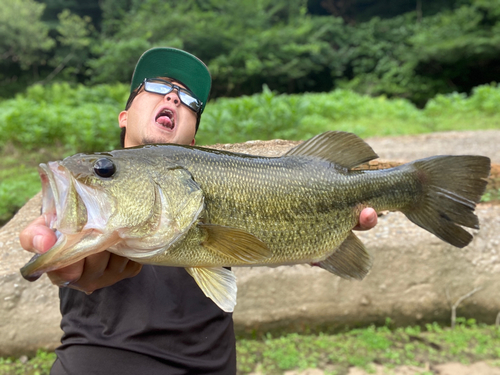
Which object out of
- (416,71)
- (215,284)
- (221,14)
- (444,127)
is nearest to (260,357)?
(215,284)

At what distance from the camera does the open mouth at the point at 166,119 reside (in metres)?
1.79

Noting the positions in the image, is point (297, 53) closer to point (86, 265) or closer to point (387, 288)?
point (387, 288)

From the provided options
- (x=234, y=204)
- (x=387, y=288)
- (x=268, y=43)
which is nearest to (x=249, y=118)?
(x=387, y=288)

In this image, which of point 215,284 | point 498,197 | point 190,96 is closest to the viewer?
point 215,284

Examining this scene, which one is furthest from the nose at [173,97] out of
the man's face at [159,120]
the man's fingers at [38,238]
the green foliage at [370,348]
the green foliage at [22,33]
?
the green foliage at [22,33]

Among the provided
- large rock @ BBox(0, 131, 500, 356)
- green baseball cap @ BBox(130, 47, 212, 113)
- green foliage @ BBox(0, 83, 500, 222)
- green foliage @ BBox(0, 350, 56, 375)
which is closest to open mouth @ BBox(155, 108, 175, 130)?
green baseball cap @ BBox(130, 47, 212, 113)

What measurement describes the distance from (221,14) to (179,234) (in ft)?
85.6

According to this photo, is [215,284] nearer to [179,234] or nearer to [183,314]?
[179,234]

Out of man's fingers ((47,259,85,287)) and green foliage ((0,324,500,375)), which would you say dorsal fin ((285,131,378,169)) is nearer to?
man's fingers ((47,259,85,287))

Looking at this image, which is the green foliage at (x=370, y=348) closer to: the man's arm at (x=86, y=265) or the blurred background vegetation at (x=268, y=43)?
the man's arm at (x=86, y=265)

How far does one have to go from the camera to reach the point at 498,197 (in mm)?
4770

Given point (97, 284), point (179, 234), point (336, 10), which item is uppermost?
point (336, 10)

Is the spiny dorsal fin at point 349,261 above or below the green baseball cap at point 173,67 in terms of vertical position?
below

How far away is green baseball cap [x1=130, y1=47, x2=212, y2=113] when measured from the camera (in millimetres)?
1968
